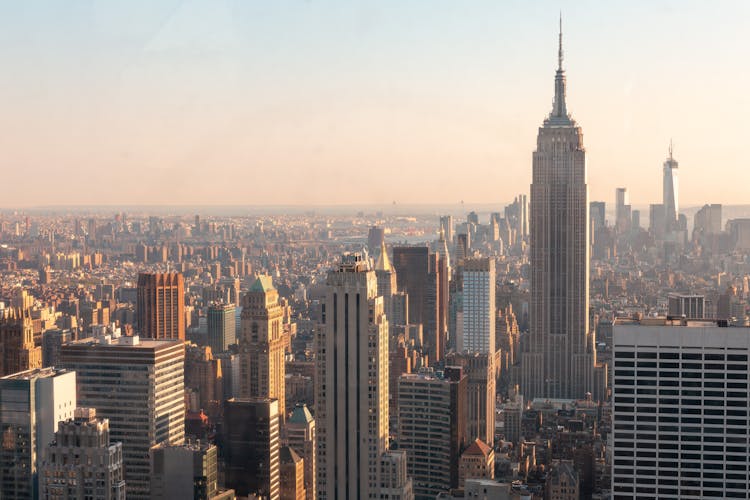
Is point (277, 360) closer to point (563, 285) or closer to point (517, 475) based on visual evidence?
point (517, 475)

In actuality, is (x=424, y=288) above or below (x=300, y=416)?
above

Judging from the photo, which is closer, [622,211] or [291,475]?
[291,475]

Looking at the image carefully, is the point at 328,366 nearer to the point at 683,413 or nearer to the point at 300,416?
the point at 300,416

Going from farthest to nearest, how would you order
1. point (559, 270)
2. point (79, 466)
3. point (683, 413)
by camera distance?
point (559, 270) < point (683, 413) < point (79, 466)

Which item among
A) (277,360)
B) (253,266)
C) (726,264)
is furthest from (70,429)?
(726,264)

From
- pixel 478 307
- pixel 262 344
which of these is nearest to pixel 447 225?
pixel 262 344

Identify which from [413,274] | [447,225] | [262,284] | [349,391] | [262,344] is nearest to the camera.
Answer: [349,391]

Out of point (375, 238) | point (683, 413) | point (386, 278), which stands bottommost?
point (683, 413)
